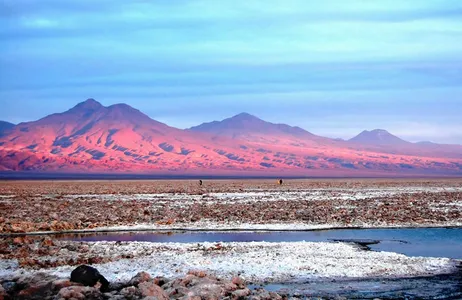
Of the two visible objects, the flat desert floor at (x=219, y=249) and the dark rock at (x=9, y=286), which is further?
the flat desert floor at (x=219, y=249)

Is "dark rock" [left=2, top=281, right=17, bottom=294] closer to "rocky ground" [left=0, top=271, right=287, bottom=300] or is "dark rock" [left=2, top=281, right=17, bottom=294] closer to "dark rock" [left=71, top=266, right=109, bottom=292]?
"rocky ground" [left=0, top=271, right=287, bottom=300]

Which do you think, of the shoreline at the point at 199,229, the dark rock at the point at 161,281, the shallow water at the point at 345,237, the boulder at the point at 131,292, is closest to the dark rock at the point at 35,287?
the boulder at the point at 131,292

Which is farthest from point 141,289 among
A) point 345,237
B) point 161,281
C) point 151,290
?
point 345,237

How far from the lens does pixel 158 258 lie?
20516mm

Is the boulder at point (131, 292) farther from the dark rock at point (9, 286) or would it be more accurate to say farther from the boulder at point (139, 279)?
the dark rock at point (9, 286)

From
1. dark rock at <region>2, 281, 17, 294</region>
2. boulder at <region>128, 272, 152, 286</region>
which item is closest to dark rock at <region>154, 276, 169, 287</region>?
boulder at <region>128, 272, 152, 286</region>

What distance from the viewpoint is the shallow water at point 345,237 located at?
24391 mm

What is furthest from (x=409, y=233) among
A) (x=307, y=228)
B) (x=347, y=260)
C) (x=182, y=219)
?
(x=182, y=219)

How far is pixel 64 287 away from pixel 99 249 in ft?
26.8

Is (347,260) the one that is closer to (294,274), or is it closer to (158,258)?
(294,274)

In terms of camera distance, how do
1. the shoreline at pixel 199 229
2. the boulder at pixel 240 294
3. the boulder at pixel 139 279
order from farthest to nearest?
the shoreline at pixel 199 229
the boulder at pixel 139 279
the boulder at pixel 240 294

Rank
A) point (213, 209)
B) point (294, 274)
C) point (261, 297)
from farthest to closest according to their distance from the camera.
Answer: point (213, 209), point (294, 274), point (261, 297)

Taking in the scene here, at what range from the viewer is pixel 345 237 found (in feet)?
89.4

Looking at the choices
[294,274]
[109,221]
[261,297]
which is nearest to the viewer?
[261,297]
